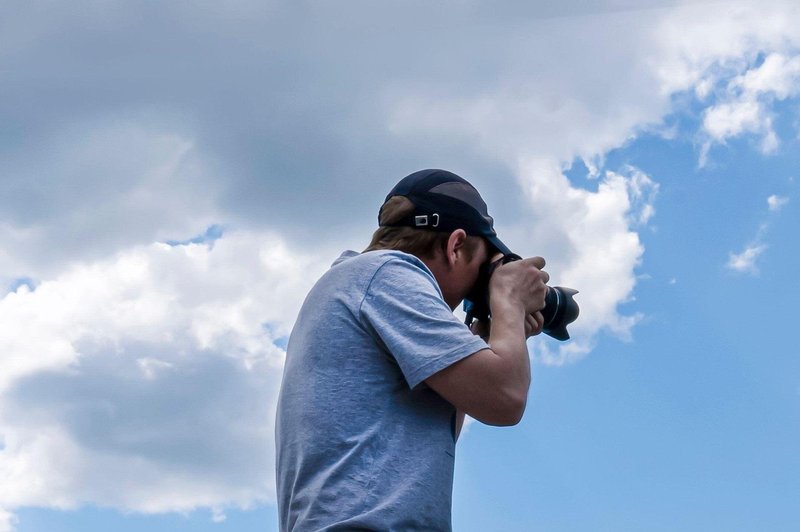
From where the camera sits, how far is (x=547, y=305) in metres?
4.04

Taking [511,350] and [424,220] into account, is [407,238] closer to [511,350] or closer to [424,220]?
[424,220]

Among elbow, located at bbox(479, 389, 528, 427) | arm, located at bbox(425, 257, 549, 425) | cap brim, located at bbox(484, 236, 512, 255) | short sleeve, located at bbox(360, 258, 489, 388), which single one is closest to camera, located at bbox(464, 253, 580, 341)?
cap brim, located at bbox(484, 236, 512, 255)

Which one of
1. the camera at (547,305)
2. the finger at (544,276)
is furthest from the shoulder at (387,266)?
the finger at (544,276)

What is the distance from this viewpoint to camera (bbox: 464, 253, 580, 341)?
12.0 feet

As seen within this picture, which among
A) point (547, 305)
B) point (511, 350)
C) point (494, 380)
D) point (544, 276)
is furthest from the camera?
point (547, 305)

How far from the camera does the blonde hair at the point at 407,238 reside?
141 inches

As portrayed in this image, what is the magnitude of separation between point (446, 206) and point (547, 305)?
29.1 inches

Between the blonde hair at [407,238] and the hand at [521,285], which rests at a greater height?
the blonde hair at [407,238]

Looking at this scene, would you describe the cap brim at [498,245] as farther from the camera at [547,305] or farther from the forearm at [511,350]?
the forearm at [511,350]

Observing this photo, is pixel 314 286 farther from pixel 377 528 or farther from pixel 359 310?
pixel 377 528

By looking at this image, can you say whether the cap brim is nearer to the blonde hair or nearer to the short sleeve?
the blonde hair

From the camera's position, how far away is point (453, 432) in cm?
313

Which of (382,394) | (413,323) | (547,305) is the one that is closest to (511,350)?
(413,323)

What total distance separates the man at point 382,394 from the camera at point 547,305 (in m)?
0.28
